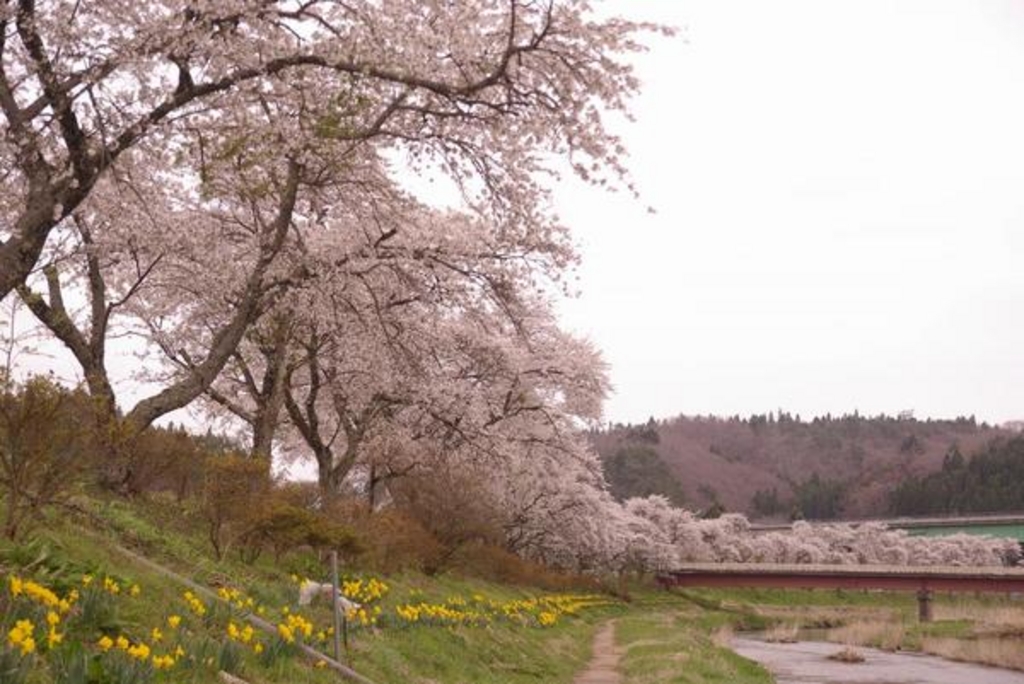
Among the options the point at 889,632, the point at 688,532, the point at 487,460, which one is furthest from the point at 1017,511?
the point at 487,460

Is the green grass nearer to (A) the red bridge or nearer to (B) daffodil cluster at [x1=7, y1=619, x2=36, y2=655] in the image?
(B) daffodil cluster at [x1=7, y1=619, x2=36, y2=655]

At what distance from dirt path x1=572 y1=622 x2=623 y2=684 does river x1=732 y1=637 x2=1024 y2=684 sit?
16.8ft

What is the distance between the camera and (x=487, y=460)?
2683 centimetres

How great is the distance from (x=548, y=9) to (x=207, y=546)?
9264 millimetres

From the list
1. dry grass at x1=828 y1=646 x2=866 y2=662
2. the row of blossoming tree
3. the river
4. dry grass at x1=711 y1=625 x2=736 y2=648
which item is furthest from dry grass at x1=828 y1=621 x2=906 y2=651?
the row of blossoming tree

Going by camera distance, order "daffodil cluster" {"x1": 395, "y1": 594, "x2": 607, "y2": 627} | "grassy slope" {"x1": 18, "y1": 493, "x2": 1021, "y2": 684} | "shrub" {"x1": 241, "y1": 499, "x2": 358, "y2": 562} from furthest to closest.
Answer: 1. "shrub" {"x1": 241, "y1": 499, "x2": 358, "y2": 562}
2. "daffodil cluster" {"x1": 395, "y1": 594, "x2": 607, "y2": 627}
3. "grassy slope" {"x1": 18, "y1": 493, "x2": 1021, "y2": 684}

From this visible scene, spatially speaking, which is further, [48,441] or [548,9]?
[548,9]

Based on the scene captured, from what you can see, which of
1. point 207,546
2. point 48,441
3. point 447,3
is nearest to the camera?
point 48,441

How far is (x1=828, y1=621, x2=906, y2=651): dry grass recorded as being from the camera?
147 feet

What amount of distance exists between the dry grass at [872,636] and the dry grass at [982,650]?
4.62 ft

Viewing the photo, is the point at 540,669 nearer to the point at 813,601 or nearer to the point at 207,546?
the point at 207,546

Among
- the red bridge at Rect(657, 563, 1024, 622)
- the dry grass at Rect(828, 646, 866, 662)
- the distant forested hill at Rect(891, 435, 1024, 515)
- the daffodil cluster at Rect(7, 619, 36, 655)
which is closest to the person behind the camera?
the daffodil cluster at Rect(7, 619, 36, 655)

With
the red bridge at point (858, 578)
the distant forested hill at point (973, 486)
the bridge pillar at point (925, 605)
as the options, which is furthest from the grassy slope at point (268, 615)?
the distant forested hill at point (973, 486)

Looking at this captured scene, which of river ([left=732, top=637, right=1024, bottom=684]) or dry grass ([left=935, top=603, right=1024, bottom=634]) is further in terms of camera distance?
dry grass ([left=935, top=603, right=1024, bottom=634])
